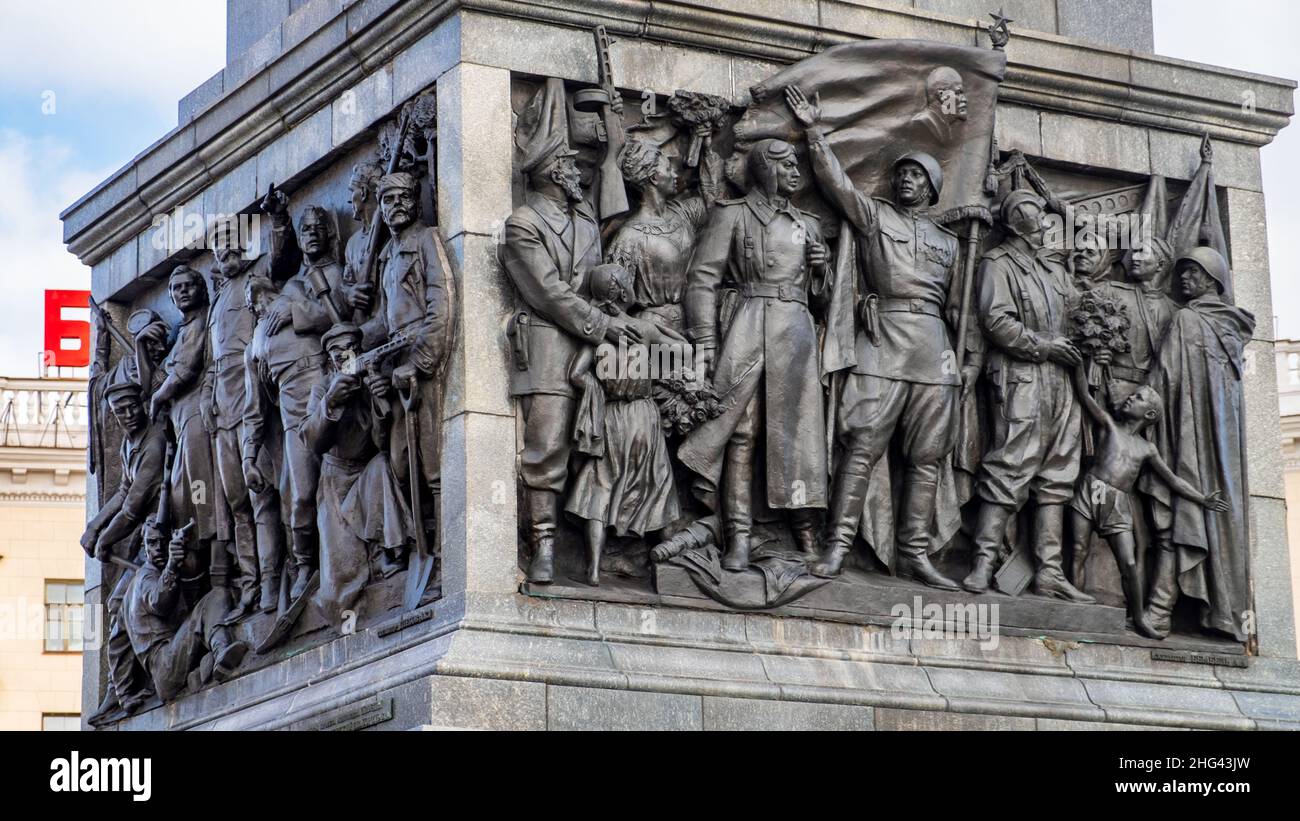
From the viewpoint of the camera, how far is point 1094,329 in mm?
21672

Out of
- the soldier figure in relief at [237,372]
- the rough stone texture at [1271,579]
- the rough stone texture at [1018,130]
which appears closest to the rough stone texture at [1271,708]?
the rough stone texture at [1271,579]

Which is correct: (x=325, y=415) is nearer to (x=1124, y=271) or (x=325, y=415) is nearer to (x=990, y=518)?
(x=990, y=518)

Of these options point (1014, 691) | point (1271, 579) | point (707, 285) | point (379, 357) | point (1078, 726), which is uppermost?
point (707, 285)

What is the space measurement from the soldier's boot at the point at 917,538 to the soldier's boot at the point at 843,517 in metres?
0.43

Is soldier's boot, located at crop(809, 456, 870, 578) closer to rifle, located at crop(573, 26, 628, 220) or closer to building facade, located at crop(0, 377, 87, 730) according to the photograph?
rifle, located at crop(573, 26, 628, 220)

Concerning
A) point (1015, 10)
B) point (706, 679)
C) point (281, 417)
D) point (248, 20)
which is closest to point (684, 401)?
point (706, 679)

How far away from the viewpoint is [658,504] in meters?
19.8

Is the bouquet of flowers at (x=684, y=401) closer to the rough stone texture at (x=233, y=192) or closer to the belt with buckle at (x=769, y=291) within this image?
the belt with buckle at (x=769, y=291)

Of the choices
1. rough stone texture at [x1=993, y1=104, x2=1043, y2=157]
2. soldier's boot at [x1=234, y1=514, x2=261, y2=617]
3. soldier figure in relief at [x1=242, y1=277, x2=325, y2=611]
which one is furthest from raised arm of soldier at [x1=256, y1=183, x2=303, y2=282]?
rough stone texture at [x1=993, y1=104, x2=1043, y2=157]

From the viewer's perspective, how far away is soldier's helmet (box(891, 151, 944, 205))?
70.0ft

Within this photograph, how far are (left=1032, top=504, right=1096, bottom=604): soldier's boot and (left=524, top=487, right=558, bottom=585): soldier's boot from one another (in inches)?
160

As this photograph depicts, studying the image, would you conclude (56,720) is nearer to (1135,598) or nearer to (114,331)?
(114,331)

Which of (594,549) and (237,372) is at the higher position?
(237,372)

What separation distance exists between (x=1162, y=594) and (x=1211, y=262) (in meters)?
2.69
